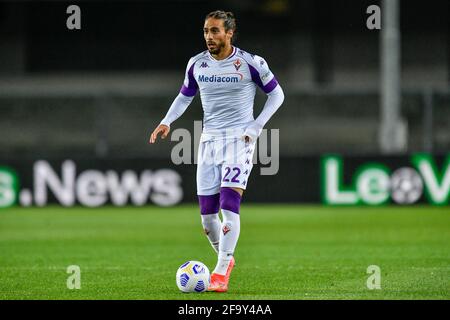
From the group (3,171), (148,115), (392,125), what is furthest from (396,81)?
(3,171)

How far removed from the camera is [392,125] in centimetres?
2267

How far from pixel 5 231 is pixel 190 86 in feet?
24.7

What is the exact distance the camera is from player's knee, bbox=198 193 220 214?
10.4m

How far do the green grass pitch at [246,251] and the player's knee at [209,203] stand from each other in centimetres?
73

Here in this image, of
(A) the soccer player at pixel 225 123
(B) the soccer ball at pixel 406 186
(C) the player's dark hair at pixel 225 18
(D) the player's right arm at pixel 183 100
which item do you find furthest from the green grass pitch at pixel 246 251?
(C) the player's dark hair at pixel 225 18

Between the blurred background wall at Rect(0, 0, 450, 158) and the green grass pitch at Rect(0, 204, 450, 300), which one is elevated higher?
the blurred background wall at Rect(0, 0, 450, 158)

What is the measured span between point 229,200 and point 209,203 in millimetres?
411

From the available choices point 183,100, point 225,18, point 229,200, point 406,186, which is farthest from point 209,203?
point 406,186

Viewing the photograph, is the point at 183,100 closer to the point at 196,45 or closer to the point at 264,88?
the point at 264,88

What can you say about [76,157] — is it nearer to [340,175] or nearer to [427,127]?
[340,175]

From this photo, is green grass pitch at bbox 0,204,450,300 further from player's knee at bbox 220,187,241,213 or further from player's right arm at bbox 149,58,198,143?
player's right arm at bbox 149,58,198,143

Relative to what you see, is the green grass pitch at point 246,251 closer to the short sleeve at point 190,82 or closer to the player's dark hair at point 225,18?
the short sleeve at point 190,82

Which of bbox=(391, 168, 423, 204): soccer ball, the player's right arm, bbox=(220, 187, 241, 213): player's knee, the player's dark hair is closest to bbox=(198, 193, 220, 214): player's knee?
bbox=(220, 187, 241, 213): player's knee

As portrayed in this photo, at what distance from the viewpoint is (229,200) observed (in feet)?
32.9
